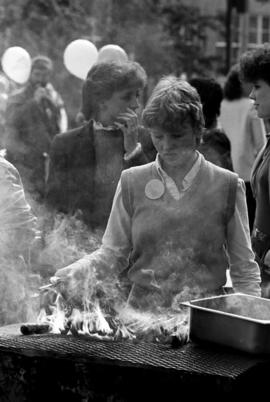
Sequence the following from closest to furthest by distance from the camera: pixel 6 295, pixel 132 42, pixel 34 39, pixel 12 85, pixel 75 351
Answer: pixel 75 351, pixel 6 295, pixel 12 85, pixel 34 39, pixel 132 42

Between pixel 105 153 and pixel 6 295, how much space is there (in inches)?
54.0

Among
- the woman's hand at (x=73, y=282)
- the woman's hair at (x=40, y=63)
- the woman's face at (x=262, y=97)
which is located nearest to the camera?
the woman's hand at (x=73, y=282)

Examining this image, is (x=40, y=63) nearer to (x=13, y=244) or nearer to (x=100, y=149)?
(x=100, y=149)

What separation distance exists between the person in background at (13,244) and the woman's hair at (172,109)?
1.03 m

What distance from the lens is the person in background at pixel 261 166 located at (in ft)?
15.4

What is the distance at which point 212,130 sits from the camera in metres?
6.21

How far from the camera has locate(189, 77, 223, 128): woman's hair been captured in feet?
20.7

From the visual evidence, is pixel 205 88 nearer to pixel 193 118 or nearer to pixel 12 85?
pixel 193 118

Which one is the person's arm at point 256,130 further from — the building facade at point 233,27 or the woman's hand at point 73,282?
the building facade at point 233,27

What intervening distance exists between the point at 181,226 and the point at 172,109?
525 mm

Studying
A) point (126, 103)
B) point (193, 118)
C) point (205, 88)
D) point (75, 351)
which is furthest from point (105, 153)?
point (75, 351)

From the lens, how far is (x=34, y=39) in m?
18.2

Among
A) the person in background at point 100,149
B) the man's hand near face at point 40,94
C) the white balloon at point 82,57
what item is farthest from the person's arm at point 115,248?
the man's hand near face at point 40,94

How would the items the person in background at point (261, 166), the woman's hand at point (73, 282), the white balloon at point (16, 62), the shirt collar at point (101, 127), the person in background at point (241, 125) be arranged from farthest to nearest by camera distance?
1. the white balloon at point (16, 62)
2. the person in background at point (241, 125)
3. the shirt collar at point (101, 127)
4. the person in background at point (261, 166)
5. the woman's hand at point (73, 282)
